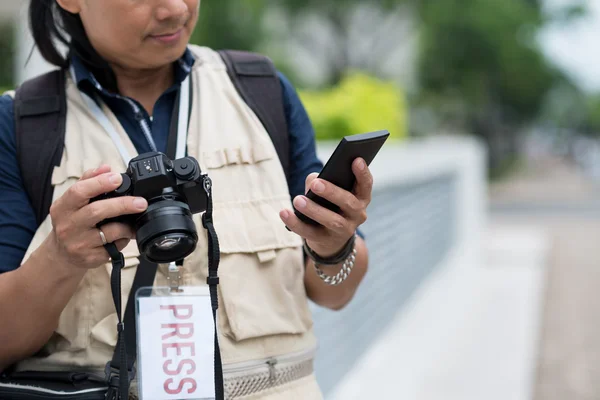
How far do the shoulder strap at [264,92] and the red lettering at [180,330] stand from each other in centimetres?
42

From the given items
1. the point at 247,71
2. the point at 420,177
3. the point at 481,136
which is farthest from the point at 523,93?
the point at 247,71

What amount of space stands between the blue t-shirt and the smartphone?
0.33m

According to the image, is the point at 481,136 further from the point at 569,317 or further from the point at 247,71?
the point at 247,71

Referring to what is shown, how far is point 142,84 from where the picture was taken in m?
1.84

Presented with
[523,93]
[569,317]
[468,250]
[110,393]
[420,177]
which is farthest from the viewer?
[523,93]

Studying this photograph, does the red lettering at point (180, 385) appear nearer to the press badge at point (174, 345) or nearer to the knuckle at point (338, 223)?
the press badge at point (174, 345)

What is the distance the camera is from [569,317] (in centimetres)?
828

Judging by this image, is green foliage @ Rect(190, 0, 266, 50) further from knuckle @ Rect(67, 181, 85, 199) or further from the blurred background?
knuckle @ Rect(67, 181, 85, 199)

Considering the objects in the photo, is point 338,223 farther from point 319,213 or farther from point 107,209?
point 107,209

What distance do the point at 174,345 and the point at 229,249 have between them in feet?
0.73

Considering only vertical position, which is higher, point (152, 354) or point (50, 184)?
point (50, 184)

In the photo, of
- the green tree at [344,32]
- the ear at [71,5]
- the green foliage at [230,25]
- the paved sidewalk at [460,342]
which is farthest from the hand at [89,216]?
the green tree at [344,32]

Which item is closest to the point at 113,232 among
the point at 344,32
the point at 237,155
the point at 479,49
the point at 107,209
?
the point at 107,209

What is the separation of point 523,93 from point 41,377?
34.1 m
